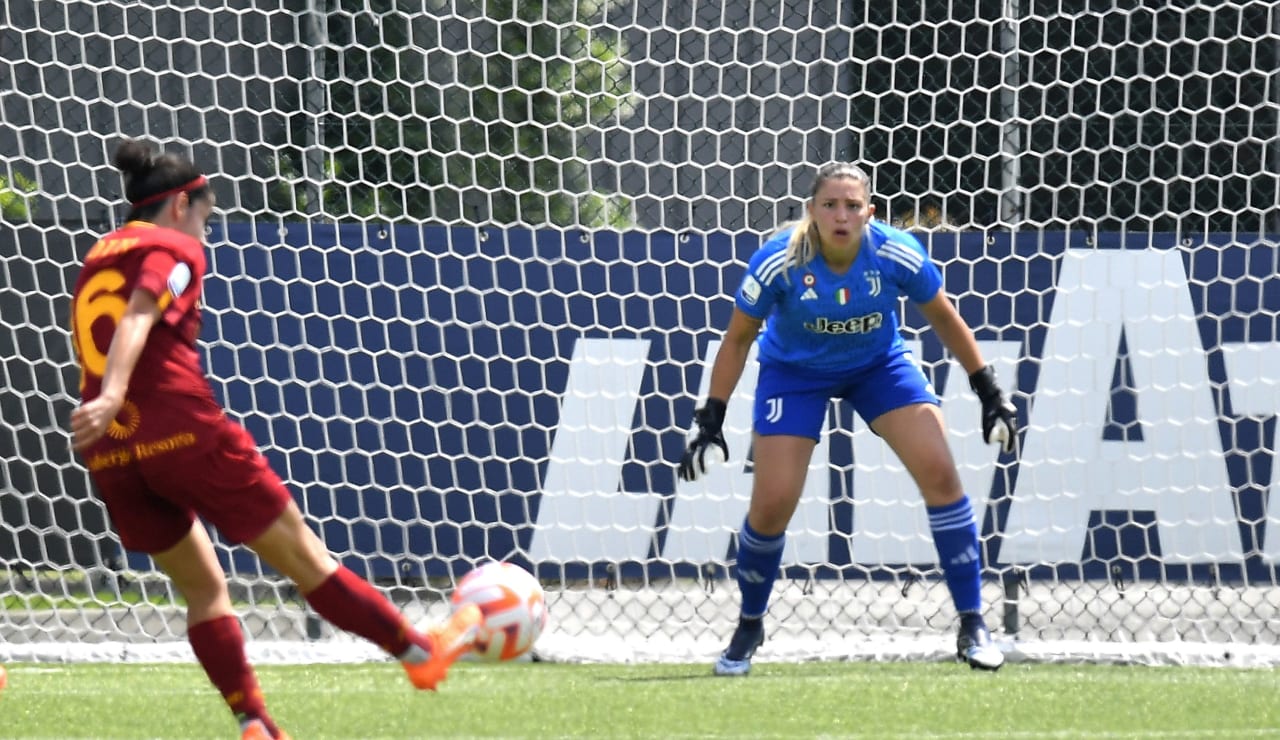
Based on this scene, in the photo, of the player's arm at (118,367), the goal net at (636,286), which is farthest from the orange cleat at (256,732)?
the goal net at (636,286)

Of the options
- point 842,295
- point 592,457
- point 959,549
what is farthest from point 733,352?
point 592,457

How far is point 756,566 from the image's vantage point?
612 centimetres

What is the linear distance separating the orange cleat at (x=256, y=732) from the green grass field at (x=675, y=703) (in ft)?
1.52

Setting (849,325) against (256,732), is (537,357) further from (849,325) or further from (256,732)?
(256,732)

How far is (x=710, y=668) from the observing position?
254 inches

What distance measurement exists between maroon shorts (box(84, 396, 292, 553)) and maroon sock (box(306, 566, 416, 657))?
0.23 m

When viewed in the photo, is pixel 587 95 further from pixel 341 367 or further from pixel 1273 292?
pixel 1273 292

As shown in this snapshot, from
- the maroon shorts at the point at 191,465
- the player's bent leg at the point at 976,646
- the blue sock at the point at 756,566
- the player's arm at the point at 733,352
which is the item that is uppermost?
the maroon shorts at the point at 191,465

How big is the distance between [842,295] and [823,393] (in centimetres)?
36

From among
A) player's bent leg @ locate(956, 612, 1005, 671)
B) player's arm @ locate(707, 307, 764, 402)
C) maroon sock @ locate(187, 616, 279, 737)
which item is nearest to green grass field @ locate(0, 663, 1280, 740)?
player's bent leg @ locate(956, 612, 1005, 671)

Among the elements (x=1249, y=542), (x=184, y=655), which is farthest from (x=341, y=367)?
(x=1249, y=542)

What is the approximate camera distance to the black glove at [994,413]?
19.4 feet

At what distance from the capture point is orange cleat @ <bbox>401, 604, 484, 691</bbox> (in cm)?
444

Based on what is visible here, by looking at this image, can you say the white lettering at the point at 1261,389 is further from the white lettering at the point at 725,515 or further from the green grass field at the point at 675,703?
the white lettering at the point at 725,515
